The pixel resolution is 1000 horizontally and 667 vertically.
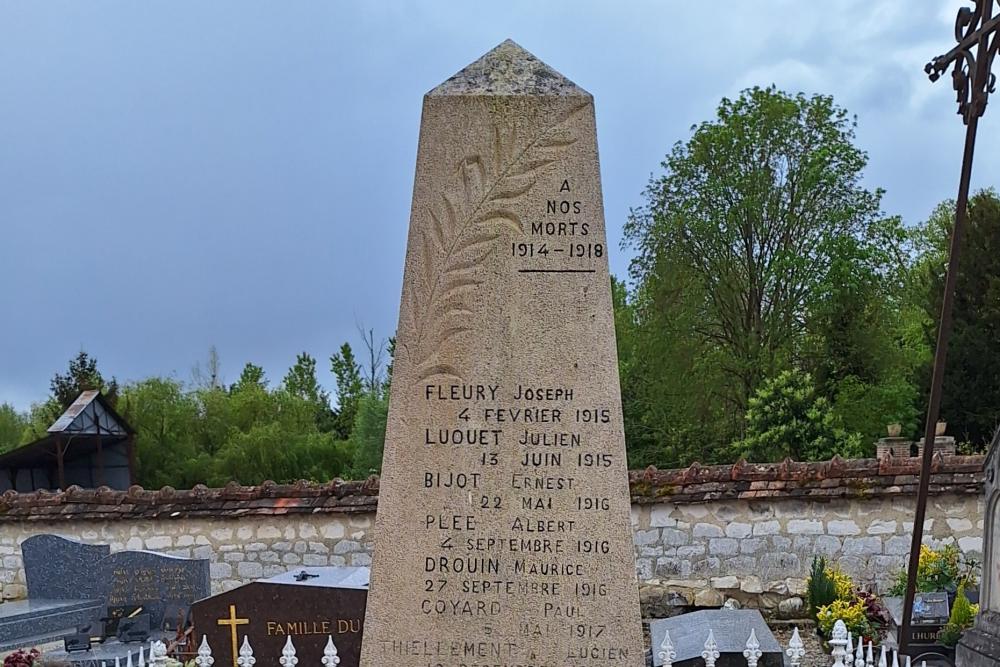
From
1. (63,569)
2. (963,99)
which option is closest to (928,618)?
(963,99)

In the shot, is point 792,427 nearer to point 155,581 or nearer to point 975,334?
point 975,334

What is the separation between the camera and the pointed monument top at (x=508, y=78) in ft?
12.9

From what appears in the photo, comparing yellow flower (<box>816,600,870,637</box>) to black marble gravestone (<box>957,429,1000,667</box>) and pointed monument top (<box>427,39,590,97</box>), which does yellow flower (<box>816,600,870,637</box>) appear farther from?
pointed monument top (<box>427,39,590,97</box>)

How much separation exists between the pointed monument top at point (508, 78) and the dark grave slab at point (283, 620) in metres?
4.48

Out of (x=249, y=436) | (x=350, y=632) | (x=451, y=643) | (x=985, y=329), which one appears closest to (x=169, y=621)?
(x=350, y=632)

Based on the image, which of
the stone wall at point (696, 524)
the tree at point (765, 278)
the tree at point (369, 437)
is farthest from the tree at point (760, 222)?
the stone wall at point (696, 524)

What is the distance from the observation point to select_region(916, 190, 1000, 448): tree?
2109 centimetres

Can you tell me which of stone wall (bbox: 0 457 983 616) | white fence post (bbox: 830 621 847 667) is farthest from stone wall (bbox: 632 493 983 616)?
white fence post (bbox: 830 621 847 667)

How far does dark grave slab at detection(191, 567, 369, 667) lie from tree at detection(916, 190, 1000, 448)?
669 inches

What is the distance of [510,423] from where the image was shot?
390cm

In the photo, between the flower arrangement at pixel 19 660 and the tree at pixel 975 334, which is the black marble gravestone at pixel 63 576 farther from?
the tree at pixel 975 334

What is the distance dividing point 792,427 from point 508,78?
1566 cm

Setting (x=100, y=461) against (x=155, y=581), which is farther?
(x=100, y=461)

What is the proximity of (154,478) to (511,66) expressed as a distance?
23968 mm
